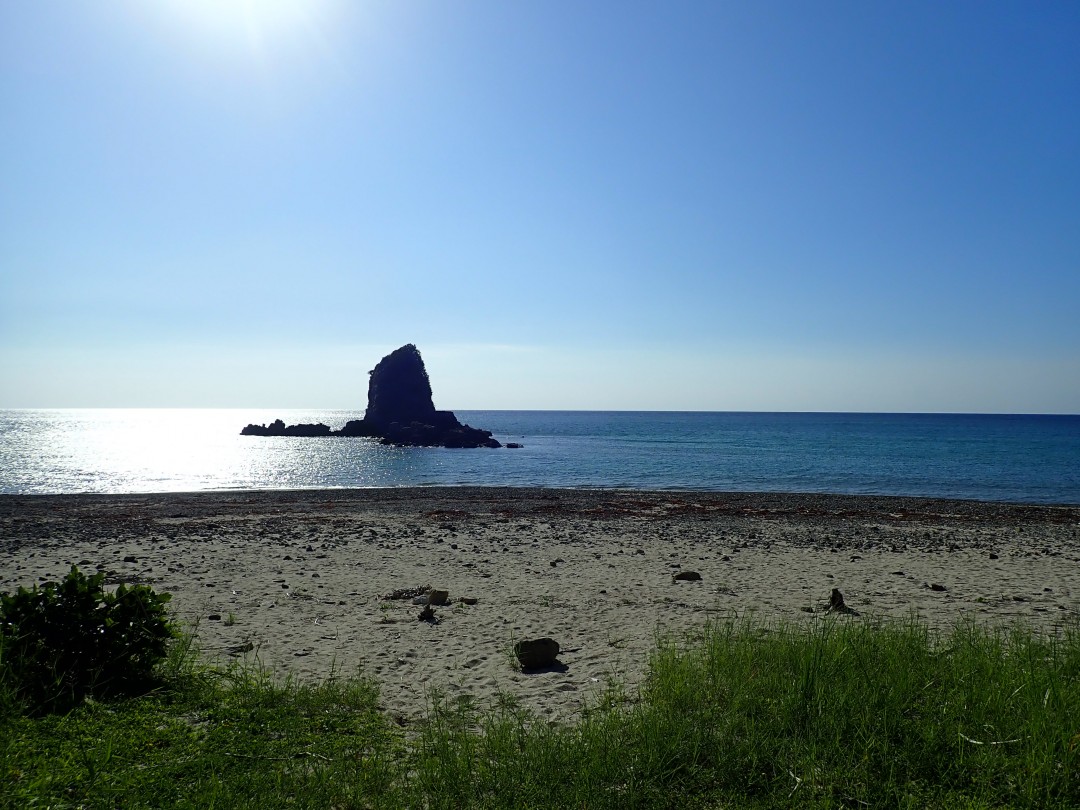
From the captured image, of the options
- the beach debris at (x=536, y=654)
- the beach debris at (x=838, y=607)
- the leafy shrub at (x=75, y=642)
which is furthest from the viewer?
the beach debris at (x=838, y=607)

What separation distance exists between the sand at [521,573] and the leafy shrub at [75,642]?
178 cm

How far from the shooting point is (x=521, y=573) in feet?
50.4

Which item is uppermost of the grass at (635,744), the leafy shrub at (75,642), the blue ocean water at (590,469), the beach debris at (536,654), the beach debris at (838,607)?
the leafy shrub at (75,642)

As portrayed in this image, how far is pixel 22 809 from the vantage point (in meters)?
4.21

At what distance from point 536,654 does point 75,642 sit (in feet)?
16.9

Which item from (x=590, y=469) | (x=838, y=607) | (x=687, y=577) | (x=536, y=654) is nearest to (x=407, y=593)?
(x=536, y=654)

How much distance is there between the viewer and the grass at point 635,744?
186 inches

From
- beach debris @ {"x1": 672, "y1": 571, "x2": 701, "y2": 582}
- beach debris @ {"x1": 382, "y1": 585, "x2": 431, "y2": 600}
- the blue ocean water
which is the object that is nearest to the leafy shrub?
beach debris @ {"x1": 382, "y1": 585, "x2": 431, "y2": 600}

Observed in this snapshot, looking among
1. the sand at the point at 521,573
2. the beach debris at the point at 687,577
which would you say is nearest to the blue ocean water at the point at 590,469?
the sand at the point at 521,573

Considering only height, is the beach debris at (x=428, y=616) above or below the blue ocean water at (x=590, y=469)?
above

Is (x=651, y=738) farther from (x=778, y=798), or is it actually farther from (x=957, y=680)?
(x=957, y=680)

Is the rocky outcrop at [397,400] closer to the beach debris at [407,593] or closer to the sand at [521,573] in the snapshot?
the sand at [521,573]

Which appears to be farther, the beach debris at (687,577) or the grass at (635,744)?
the beach debris at (687,577)

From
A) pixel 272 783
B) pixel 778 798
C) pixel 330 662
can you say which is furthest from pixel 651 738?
pixel 330 662
